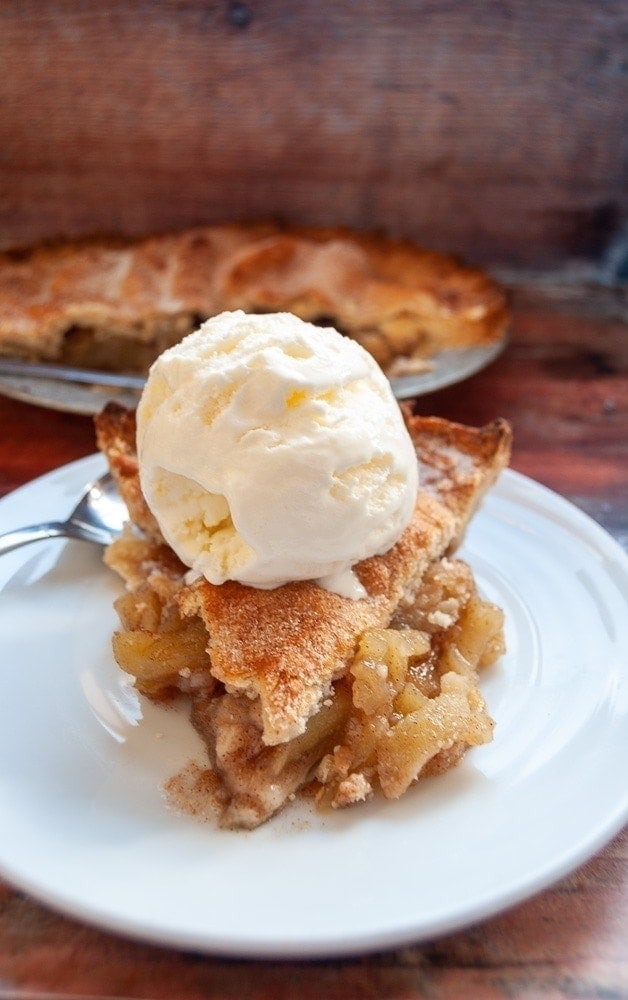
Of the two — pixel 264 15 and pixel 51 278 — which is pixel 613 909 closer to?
pixel 51 278

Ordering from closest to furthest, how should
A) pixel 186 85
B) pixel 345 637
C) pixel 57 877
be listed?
pixel 57 877 < pixel 345 637 < pixel 186 85

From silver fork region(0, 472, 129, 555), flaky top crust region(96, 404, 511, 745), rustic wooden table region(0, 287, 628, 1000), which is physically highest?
flaky top crust region(96, 404, 511, 745)

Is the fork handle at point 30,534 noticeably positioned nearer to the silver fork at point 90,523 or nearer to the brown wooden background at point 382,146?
the silver fork at point 90,523

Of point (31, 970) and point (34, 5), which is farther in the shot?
point (34, 5)

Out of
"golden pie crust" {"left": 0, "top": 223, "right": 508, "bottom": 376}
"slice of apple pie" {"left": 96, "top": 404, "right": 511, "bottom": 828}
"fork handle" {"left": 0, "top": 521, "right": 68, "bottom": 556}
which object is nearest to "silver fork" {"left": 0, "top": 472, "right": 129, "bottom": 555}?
"fork handle" {"left": 0, "top": 521, "right": 68, "bottom": 556}

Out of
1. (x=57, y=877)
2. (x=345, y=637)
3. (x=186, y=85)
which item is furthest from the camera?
(x=186, y=85)

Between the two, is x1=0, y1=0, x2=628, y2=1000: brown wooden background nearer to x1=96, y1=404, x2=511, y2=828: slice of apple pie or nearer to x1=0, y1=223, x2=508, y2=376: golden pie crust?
x1=0, y1=223, x2=508, y2=376: golden pie crust

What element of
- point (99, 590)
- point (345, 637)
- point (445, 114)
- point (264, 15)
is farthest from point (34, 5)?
point (345, 637)

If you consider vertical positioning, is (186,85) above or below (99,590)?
above
